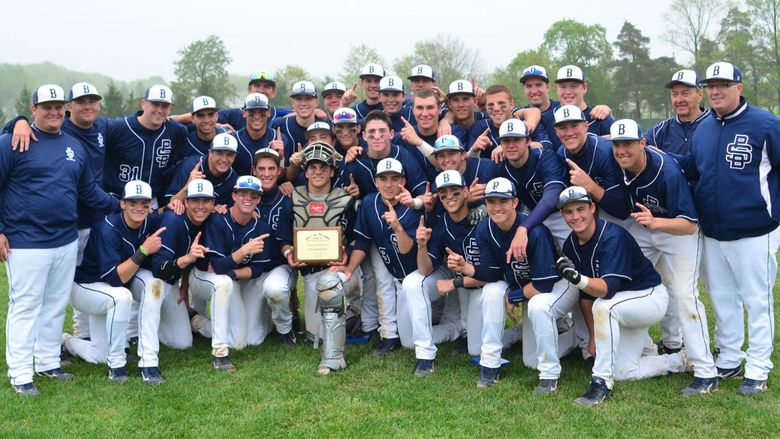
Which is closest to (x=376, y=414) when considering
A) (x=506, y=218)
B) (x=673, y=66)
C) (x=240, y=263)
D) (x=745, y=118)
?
(x=506, y=218)

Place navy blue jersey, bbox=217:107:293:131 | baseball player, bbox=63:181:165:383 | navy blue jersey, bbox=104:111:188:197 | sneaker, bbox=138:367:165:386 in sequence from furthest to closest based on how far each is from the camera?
navy blue jersey, bbox=217:107:293:131 → navy blue jersey, bbox=104:111:188:197 → baseball player, bbox=63:181:165:383 → sneaker, bbox=138:367:165:386

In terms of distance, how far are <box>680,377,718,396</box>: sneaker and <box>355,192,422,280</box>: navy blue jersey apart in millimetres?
2996

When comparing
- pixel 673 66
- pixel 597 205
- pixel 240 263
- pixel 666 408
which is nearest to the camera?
pixel 666 408

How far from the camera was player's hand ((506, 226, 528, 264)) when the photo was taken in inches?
253

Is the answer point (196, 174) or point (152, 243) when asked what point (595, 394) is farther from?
point (196, 174)

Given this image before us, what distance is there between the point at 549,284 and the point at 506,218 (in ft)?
2.45

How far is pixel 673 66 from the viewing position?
199ft

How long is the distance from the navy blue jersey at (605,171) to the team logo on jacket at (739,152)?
3.13 ft

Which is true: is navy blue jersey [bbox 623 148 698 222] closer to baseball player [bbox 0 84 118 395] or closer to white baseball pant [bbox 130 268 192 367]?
white baseball pant [bbox 130 268 192 367]

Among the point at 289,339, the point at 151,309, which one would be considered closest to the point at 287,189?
the point at 289,339

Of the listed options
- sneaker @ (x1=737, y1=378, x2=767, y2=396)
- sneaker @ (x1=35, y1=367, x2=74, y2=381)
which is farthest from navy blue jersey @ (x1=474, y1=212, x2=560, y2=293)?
sneaker @ (x1=35, y1=367, x2=74, y2=381)

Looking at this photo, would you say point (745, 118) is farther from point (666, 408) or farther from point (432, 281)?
point (432, 281)

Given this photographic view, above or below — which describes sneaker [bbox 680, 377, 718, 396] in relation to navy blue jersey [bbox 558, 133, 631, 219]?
below

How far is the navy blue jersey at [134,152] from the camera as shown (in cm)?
798
